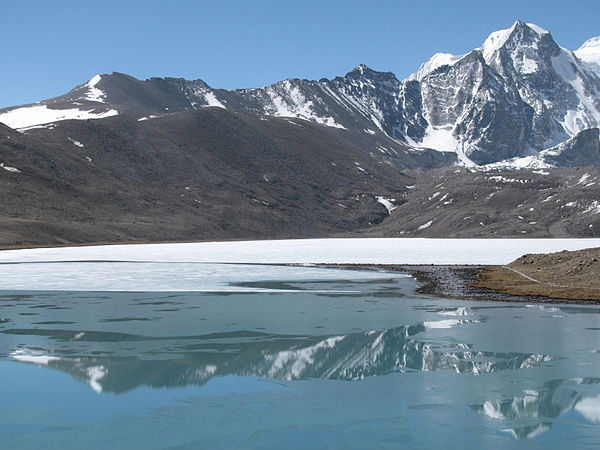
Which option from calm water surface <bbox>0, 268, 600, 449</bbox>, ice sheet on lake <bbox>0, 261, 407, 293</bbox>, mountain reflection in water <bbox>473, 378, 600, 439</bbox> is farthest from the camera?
ice sheet on lake <bbox>0, 261, 407, 293</bbox>

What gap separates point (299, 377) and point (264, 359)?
2.89 m

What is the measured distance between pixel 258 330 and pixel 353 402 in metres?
12.0

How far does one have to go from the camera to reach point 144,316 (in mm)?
33906

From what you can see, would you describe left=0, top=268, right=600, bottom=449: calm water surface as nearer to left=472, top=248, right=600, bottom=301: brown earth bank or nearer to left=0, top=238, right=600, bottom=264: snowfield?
left=472, top=248, right=600, bottom=301: brown earth bank

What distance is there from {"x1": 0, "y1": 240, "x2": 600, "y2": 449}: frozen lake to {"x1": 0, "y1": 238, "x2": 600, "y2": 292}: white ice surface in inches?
335

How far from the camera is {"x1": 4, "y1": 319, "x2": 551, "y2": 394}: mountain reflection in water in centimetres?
2095

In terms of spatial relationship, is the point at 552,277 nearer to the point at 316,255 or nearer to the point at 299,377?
the point at 299,377

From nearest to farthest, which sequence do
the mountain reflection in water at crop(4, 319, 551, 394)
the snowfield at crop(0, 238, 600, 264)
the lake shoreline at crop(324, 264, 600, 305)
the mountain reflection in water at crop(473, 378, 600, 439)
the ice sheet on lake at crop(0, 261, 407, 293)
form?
the mountain reflection in water at crop(473, 378, 600, 439) < the mountain reflection in water at crop(4, 319, 551, 394) < the lake shoreline at crop(324, 264, 600, 305) < the ice sheet on lake at crop(0, 261, 407, 293) < the snowfield at crop(0, 238, 600, 264)

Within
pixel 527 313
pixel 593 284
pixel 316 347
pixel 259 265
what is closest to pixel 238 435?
pixel 316 347

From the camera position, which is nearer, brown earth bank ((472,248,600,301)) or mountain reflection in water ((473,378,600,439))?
mountain reflection in water ((473,378,600,439))

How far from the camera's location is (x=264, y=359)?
916 inches

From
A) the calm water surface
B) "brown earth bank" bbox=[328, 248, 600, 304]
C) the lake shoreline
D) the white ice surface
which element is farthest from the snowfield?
the calm water surface

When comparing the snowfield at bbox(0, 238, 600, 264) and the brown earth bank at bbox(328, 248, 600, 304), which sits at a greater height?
the snowfield at bbox(0, 238, 600, 264)

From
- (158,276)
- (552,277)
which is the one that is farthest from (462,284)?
(158,276)
